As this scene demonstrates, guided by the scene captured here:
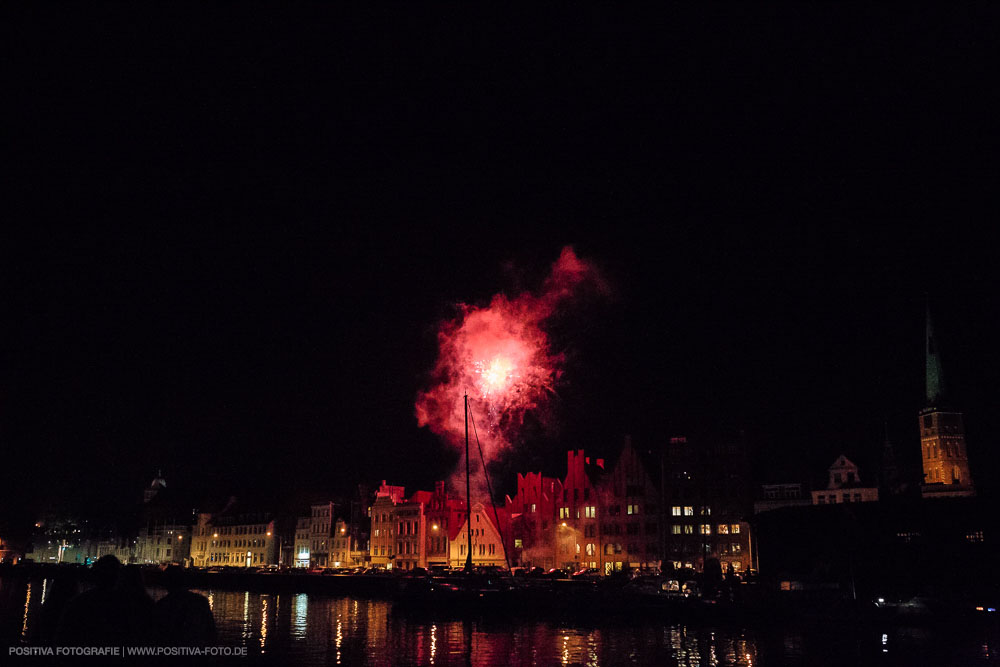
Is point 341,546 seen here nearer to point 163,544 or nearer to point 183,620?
point 163,544

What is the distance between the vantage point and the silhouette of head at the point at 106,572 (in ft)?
33.3

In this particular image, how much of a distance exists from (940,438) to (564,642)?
110m

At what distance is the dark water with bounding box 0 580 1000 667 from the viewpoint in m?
38.2

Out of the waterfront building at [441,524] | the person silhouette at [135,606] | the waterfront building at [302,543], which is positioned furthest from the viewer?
the waterfront building at [302,543]

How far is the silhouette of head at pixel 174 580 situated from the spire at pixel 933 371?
144 metres

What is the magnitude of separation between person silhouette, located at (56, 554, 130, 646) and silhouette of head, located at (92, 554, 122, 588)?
4.6 inches

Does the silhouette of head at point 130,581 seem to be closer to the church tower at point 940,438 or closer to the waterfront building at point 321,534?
the waterfront building at point 321,534

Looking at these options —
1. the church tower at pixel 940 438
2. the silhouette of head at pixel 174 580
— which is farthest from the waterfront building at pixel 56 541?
the silhouette of head at pixel 174 580

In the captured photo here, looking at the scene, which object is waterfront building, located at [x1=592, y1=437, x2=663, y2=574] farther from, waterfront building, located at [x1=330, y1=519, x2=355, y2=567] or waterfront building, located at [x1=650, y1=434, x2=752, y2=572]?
waterfront building, located at [x1=330, y1=519, x2=355, y2=567]

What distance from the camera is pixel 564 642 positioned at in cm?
4544

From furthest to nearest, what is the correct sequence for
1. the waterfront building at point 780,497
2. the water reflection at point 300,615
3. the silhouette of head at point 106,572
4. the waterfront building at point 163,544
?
the waterfront building at point 163,544 → the waterfront building at point 780,497 → the water reflection at point 300,615 → the silhouette of head at point 106,572

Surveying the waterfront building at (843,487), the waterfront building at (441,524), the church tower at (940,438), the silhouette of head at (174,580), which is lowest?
the waterfront building at (441,524)

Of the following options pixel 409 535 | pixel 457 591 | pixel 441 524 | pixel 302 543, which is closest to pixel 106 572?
pixel 457 591

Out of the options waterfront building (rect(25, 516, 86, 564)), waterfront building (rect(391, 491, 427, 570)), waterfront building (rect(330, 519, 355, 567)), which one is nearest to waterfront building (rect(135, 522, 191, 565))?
waterfront building (rect(25, 516, 86, 564))
